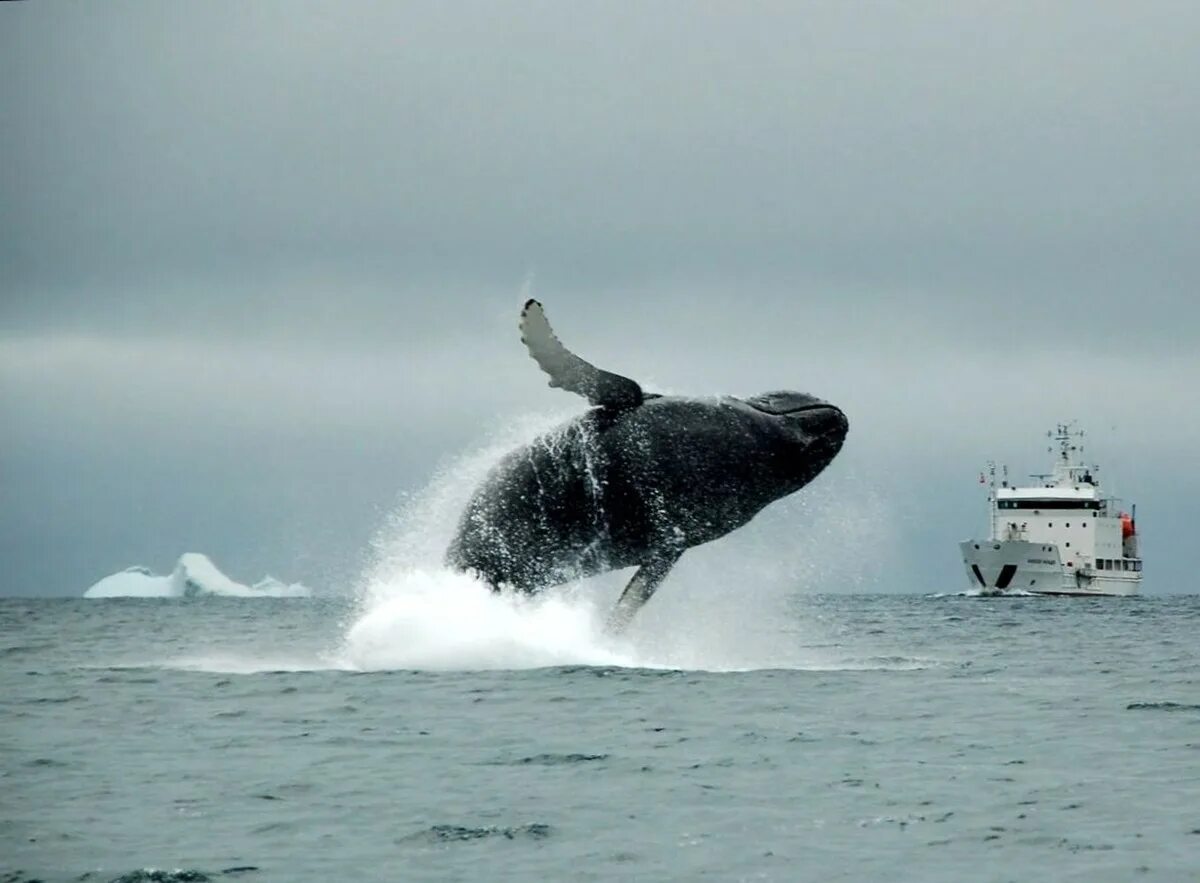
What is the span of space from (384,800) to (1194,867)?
432 centimetres

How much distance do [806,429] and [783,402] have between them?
46 centimetres

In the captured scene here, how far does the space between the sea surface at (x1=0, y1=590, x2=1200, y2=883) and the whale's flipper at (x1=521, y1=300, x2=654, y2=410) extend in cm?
232

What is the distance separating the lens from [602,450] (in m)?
14.2

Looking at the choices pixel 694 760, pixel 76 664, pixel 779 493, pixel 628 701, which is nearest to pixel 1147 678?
pixel 779 493

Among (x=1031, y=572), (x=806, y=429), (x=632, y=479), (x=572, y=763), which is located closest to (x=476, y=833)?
(x=572, y=763)

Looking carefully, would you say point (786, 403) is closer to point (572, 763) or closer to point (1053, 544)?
point (572, 763)

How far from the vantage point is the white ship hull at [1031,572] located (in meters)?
78.9

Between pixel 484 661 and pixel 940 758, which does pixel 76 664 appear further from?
pixel 940 758

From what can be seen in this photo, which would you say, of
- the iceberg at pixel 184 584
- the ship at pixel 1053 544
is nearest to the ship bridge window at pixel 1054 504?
the ship at pixel 1053 544

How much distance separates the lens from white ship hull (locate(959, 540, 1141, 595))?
7888cm

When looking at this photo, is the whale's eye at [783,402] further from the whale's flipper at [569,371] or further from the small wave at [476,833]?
the small wave at [476,833]

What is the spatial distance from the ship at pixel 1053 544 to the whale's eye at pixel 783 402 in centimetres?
6672

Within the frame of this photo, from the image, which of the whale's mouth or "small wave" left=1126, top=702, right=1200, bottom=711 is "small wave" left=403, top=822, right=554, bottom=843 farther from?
"small wave" left=1126, top=702, right=1200, bottom=711

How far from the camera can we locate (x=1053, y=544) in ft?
262
